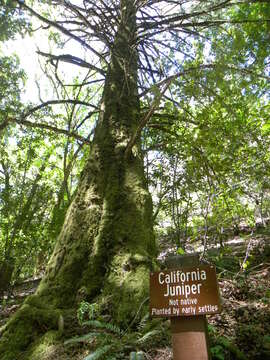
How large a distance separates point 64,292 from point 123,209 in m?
1.07

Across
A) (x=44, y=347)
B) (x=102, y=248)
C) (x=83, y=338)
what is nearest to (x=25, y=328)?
(x=44, y=347)

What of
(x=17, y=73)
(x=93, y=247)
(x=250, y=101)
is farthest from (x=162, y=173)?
(x=17, y=73)

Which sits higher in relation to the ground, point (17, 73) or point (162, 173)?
point (17, 73)

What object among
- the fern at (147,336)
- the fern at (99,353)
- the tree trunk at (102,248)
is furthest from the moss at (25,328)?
the fern at (147,336)

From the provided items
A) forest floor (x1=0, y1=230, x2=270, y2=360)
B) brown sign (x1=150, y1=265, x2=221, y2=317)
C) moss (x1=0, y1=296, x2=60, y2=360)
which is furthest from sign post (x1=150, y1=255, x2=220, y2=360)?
moss (x1=0, y1=296, x2=60, y2=360)

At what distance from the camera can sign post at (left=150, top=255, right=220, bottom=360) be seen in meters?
1.83

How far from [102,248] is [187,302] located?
139 centimetres

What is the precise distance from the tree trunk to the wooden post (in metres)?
0.72

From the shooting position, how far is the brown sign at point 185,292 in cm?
185

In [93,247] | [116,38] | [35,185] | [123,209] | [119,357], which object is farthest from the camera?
[35,185]

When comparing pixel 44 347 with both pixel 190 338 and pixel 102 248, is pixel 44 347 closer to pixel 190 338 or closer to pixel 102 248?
pixel 102 248

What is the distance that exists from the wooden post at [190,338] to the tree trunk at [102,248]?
72 centimetres

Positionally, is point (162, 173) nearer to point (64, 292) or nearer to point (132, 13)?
point (132, 13)

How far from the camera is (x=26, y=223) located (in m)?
7.06
